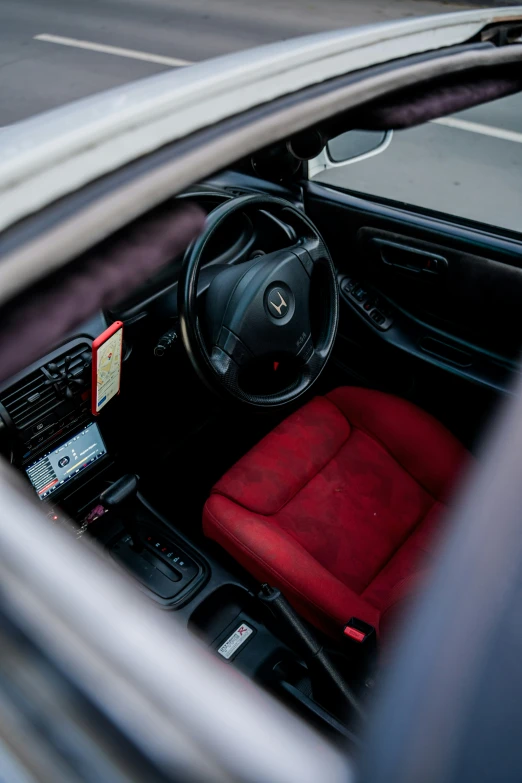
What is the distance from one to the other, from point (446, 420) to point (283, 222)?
2.87 ft

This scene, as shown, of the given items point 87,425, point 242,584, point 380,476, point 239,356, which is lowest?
point 242,584

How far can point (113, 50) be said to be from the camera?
6.14 meters

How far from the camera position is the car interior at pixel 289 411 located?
4.71ft

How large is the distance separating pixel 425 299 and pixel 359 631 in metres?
1.25

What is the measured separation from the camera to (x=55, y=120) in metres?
0.83

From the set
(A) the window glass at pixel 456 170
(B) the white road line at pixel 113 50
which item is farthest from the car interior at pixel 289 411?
(B) the white road line at pixel 113 50

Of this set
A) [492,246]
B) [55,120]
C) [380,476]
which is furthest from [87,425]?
[492,246]

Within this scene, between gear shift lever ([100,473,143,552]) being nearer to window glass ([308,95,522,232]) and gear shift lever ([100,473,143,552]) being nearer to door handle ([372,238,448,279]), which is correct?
door handle ([372,238,448,279])

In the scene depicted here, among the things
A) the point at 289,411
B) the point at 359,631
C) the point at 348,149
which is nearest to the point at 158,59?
the point at 348,149

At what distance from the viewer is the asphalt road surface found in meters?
2.93

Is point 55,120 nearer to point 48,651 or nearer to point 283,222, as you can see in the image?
point 48,651

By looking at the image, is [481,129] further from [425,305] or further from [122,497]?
[122,497]

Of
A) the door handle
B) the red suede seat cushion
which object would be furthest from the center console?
the door handle

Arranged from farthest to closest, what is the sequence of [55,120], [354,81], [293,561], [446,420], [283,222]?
1. [446,420]
2. [283,222]
3. [293,561]
4. [354,81]
5. [55,120]
